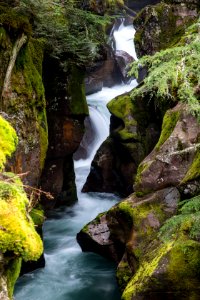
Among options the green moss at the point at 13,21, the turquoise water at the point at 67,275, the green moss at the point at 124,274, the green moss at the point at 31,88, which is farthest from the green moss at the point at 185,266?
the green moss at the point at 13,21

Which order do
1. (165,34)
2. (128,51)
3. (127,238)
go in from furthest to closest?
(128,51), (165,34), (127,238)

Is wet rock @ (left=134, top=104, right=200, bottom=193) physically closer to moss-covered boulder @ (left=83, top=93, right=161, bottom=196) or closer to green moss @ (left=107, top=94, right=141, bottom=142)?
moss-covered boulder @ (left=83, top=93, right=161, bottom=196)

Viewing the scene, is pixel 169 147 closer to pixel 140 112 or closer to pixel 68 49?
pixel 68 49

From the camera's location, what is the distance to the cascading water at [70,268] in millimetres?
10359

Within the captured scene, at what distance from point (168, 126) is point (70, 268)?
5564 millimetres

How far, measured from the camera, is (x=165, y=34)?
1617cm

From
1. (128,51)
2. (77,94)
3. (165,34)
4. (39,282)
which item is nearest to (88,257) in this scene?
(39,282)

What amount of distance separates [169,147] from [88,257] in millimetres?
4836

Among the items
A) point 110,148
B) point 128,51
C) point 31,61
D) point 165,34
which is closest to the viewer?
point 31,61

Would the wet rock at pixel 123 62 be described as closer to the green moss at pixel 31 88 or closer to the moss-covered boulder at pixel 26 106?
the green moss at pixel 31 88

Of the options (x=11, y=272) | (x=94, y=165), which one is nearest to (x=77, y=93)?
(x=94, y=165)

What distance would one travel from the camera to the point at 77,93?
1499 cm

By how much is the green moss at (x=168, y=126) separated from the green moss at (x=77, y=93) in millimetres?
4726

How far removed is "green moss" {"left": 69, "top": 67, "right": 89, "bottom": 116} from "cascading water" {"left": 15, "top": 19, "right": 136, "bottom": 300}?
465 centimetres
